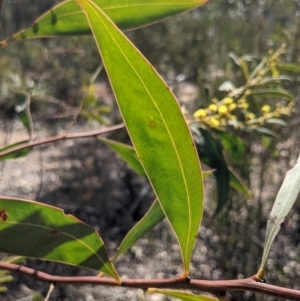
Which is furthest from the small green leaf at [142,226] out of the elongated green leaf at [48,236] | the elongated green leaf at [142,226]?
the elongated green leaf at [48,236]

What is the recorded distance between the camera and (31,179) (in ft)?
9.06

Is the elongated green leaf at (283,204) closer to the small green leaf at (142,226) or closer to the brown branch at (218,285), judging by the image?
the brown branch at (218,285)

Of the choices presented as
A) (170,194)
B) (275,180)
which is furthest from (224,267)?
(170,194)

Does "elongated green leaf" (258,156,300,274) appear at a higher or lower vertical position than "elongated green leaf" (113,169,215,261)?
higher

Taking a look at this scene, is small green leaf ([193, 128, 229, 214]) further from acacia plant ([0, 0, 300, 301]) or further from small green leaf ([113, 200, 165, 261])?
acacia plant ([0, 0, 300, 301])

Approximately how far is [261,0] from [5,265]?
145 inches

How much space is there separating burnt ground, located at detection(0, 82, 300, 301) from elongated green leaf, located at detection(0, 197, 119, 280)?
1.04 metres

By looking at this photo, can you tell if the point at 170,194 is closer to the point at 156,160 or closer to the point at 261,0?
the point at 156,160

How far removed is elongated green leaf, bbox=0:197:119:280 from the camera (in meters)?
0.49

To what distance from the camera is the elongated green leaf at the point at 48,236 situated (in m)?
0.49

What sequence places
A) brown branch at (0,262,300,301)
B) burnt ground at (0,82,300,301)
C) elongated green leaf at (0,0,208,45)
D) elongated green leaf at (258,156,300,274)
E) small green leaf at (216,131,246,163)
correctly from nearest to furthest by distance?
brown branch at (0,262,300,301), elongated green leaf at (258,156,300,274), elongated green leaf at (0,0,208,45), small green leaf at (216,131,246,163), burnt ground at (0,82,300,301)

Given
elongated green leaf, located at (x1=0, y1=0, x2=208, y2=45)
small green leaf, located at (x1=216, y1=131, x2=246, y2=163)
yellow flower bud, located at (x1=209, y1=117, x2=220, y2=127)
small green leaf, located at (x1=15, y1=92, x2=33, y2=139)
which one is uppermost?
elongated green leaf, located at (x1=0, y1=0, x2=208, y2=45)

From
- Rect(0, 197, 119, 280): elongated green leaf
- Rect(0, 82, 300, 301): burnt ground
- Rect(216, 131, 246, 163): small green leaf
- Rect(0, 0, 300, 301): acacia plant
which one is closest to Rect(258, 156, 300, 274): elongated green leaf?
Rect(0, 0, 300, 301): acacia plant

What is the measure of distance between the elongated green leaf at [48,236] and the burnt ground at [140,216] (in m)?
1.04
